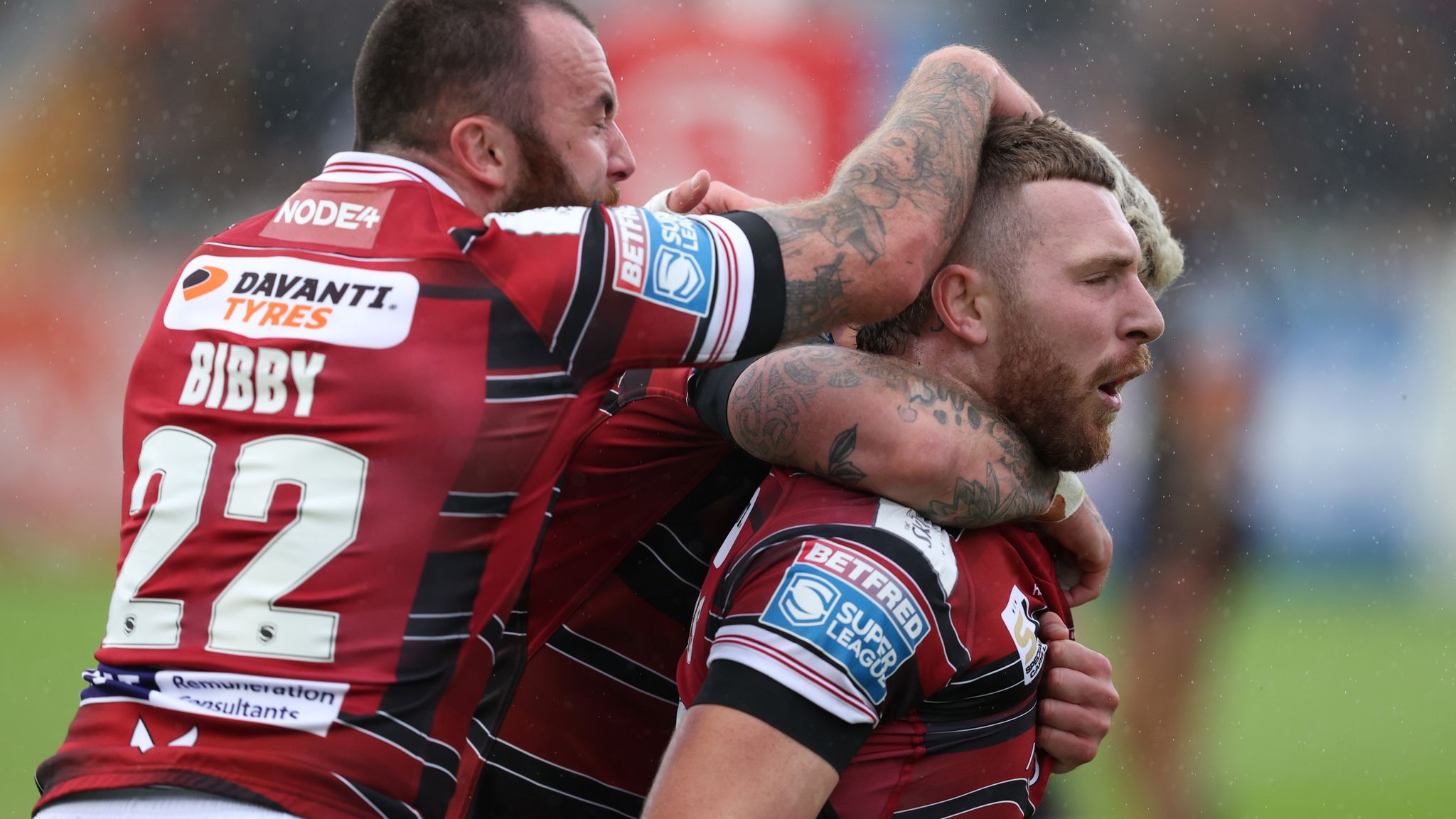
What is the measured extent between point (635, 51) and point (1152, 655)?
5.37 m

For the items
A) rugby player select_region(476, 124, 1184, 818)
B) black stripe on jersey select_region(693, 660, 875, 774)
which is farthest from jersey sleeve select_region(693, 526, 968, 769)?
rugby player select_region(476, 124, 1184, 818)

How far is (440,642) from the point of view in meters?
1.77

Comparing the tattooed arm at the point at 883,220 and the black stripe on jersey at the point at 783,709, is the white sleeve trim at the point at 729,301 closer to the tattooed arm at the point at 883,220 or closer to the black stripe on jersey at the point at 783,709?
the tattooed arm at the point at 883,220

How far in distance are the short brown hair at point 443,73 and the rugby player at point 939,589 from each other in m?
0.72

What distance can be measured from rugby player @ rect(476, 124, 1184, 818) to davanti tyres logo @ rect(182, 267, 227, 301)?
631 millimetres

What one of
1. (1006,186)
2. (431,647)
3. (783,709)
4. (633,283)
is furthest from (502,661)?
(1006,186)

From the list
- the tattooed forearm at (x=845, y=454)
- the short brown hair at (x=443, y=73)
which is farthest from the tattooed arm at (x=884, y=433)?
the short brown hair at (x=443, y=73)

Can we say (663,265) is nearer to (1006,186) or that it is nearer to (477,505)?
(477,505)

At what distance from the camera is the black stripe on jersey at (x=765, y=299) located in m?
1.84

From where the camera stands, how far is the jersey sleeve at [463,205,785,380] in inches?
70.1

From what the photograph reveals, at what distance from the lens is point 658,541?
2.31 m

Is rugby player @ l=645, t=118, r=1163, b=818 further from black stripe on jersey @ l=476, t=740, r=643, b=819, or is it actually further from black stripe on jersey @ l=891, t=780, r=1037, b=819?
black stripe on jersey @ l=476, t=740, r=643, b=819

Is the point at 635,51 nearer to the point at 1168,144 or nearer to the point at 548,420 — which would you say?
the point at 1168,144

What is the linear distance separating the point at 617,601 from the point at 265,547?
2.47ft
